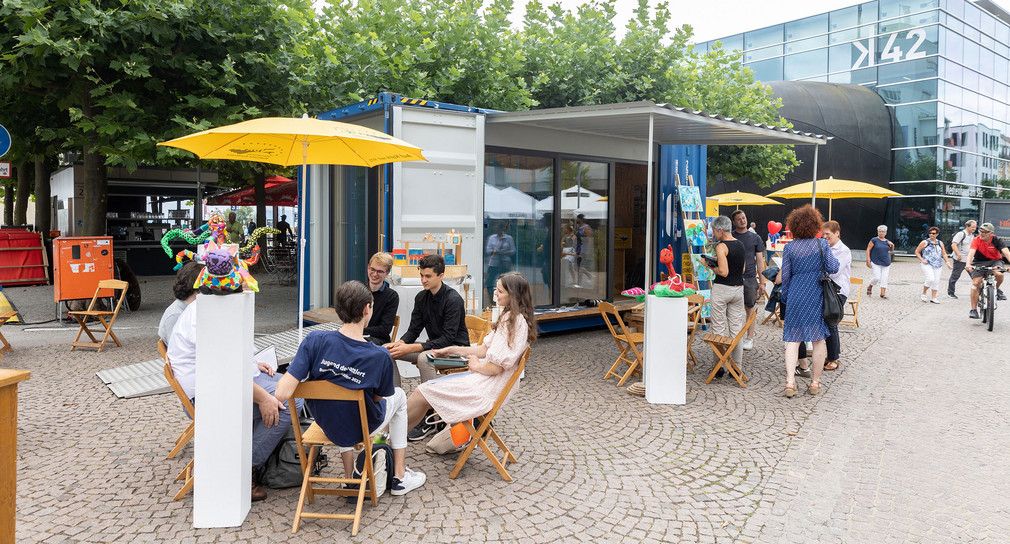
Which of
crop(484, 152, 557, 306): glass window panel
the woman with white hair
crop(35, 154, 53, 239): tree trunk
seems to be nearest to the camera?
crop(484, 152, 557, 306): glass window panel

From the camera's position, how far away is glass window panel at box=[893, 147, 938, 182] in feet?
87.5

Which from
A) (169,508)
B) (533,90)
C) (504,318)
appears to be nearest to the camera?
(169,508)

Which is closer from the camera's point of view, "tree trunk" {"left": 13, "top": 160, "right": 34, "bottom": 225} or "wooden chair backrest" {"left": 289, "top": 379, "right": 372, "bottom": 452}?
"wooden chair backrest" {"left": 289, "top": 379, "right": 372, "bottom": 452}

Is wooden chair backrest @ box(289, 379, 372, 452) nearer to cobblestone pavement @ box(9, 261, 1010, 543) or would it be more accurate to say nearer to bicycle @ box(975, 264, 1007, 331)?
cobblestone pavement @ box(9, 261, 1010, 543)

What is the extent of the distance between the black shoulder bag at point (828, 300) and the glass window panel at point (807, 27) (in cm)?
2990

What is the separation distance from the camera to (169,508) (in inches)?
140

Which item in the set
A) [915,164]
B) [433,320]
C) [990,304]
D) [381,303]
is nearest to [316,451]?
[433,320]

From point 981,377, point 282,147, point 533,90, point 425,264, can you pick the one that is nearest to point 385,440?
point 425,264

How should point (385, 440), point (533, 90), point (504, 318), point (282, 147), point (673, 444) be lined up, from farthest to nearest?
point (533, 90), point (282, 147), point (673, 444), point (504, 318), point (385, 440)

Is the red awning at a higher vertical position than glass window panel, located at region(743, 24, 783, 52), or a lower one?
lower

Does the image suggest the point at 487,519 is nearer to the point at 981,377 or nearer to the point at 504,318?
A: the point at 504,318

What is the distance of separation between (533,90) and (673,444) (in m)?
8.00

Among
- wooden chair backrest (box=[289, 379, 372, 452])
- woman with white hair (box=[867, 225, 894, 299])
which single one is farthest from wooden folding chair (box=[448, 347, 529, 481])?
woman with white hair (box=[867, 225, 894, 299])

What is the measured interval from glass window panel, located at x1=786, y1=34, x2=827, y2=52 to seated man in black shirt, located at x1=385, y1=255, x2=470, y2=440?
3232cm
